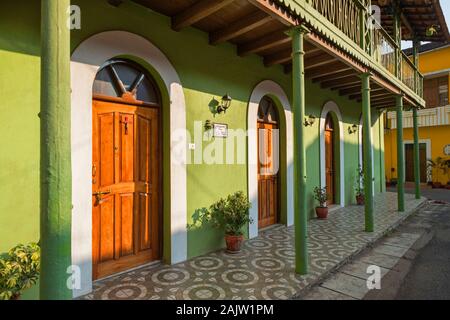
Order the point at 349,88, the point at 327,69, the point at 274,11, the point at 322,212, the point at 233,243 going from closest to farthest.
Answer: the point at 274,11 → the point at 233,243 → the point at 327,69 → the point at 322,212 → the point at 349,88

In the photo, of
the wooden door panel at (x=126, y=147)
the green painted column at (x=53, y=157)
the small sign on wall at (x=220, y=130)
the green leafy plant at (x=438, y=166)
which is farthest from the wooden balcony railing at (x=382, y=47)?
the green leafy plant at (x=438, y=166)

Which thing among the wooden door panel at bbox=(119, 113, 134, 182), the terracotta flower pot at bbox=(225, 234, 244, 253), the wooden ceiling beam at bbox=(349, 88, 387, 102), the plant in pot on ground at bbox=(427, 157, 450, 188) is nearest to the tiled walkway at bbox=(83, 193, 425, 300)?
the terracotta flower pot at bbox=(225, 234, 244, 253)

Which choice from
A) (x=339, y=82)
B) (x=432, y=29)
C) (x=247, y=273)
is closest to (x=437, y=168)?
(x=432, y=29)

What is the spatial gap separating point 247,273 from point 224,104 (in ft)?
9.02

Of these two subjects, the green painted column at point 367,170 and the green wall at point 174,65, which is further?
the green painted column at point 367,170

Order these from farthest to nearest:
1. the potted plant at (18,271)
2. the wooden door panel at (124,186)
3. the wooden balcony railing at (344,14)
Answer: the wooden balcony railing at (344,14)
the wooden door panel at (124,186)
the potted plant at (18,271)

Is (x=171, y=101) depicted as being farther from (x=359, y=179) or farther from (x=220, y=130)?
(x=359, y=179)

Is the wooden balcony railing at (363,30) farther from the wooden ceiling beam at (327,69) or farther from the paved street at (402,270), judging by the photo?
the paved street at (402,270)

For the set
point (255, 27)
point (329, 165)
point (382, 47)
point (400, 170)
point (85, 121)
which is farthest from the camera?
point (329, 165)

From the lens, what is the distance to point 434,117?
1474cm

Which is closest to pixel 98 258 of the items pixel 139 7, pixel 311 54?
pixel 139 7

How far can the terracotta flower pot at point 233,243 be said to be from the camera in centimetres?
442

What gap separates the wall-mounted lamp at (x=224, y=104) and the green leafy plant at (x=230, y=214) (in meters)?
1.51

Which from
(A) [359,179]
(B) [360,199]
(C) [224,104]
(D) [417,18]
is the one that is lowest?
(B) [360,199]
